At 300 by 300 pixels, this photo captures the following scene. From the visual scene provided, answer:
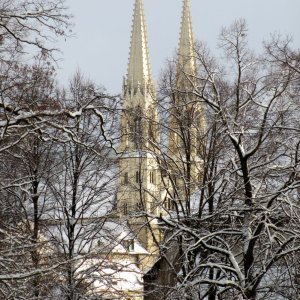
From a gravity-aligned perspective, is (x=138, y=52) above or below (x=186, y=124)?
above

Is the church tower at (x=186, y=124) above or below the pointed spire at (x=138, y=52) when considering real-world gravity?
below

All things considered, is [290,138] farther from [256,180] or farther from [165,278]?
[165,278]

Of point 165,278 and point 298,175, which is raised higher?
point 298,175

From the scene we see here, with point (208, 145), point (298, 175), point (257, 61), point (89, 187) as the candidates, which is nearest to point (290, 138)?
point (298, 175)

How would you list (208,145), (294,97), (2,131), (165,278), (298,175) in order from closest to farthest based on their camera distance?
(2,131) → (298,175) → (294,97) → (208,145) → (165,278)

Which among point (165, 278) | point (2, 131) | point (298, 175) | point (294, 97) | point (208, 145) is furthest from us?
point (165, 278)

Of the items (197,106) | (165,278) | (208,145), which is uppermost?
(197,106)

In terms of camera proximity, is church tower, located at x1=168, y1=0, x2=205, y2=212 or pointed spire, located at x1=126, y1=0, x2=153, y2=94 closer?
church tower, located at x1=168, y1=0, x2=205, y2=212

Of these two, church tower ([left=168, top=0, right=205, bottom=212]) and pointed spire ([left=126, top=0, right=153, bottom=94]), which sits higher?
pointed spire ([left=126, top=0, right=153, bottom=94])

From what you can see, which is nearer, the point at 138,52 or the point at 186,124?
the point at 186,124

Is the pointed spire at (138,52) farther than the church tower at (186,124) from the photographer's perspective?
Yes

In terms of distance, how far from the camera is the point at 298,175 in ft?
40.2

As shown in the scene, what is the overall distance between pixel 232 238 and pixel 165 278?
281 inches

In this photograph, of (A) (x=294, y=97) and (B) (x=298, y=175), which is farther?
(A) (x=294, y=97)
